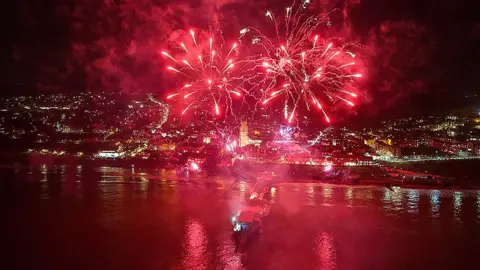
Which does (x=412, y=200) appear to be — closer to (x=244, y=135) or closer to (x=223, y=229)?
(x=223, y=229)

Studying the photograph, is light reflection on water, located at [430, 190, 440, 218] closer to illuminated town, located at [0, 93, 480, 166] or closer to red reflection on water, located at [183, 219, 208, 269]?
red reflection on water, located at [183, 219, 208, 269]

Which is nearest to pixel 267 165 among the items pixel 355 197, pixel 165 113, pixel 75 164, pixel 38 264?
pixel 355 197

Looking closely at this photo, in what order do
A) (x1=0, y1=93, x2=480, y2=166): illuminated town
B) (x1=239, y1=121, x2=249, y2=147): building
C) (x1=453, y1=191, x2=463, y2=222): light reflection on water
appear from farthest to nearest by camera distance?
(x1=239, y1=121, x2=249, y2=147): building < (x1=0, y1=93, x2=480, y2=166): illuminated town < (x1=453, y1=191, x2=463, y2=222): light reflection on water

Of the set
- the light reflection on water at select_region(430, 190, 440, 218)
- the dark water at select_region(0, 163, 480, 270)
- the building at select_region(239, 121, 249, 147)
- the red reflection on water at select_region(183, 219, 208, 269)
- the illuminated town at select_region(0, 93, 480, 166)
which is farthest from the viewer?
the building at select_region(239, 121, 249, 147)

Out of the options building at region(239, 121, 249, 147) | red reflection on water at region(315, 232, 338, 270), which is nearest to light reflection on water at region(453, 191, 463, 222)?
red reflection on water at region(315, 232, 338, 270)

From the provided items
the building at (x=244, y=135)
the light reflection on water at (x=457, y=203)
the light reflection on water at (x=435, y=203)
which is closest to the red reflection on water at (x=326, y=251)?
the light reflection on water at (x=435, y=203)

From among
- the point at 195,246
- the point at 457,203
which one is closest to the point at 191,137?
the point at 457,203
